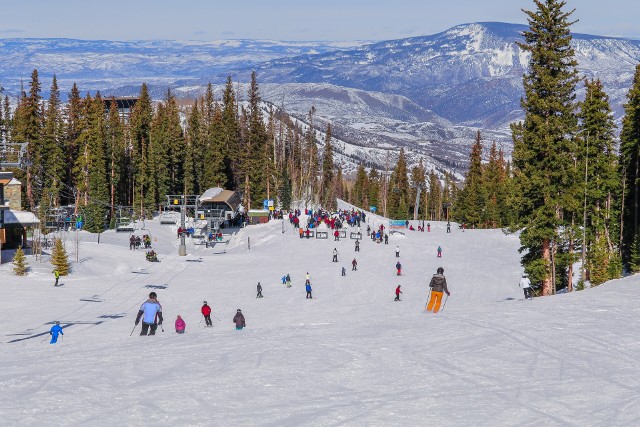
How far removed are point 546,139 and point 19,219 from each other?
3475 centimetres

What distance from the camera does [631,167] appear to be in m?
51.8

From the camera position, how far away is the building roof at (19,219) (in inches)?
2014

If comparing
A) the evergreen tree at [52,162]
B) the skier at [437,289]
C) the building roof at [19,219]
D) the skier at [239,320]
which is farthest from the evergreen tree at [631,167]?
the evergreen tree at [52,162]

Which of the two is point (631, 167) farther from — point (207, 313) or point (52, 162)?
point (52, 162)

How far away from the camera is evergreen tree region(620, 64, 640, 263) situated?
1929 inches

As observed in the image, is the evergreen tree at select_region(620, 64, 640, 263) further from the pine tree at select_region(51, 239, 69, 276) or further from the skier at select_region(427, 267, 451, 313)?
the pine tree at select_region(51, 239, 69, 276)

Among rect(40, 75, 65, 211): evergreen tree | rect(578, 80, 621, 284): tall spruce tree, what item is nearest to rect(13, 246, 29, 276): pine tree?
rect(578, 80, 621, 284): tall spruce tree

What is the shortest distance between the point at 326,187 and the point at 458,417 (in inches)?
4460

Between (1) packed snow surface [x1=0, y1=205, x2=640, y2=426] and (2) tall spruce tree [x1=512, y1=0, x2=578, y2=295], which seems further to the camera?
(2) tall spruce tree [x1=512, y1=0, x2=578, y2=295]

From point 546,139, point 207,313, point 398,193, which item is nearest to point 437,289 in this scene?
point 207,313

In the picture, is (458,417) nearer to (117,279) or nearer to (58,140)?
(117,279)

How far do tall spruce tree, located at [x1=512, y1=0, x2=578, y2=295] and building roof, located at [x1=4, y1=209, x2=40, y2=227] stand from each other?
107 feet

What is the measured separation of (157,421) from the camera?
11305mm

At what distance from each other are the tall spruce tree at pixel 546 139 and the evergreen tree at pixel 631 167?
1667cm
